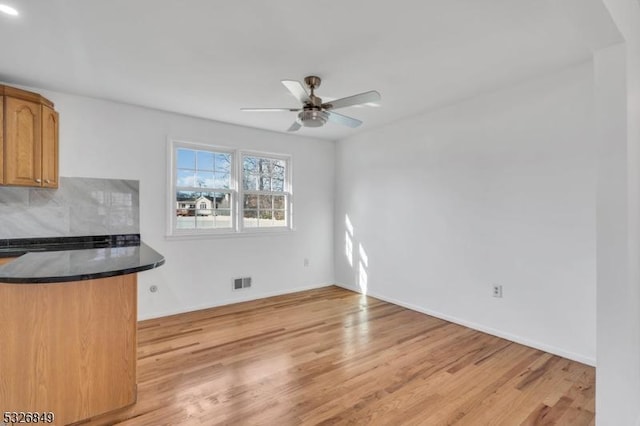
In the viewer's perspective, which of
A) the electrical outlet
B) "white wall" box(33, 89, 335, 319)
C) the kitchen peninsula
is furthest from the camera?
"white wall" box(33, 89, 335, 319)

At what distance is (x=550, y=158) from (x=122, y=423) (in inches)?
149

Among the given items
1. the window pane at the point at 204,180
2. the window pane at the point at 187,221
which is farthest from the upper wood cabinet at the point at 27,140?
the window pane at the point at 204,180

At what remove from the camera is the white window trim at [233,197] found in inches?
150

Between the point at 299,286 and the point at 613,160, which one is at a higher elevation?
the point at 613,160

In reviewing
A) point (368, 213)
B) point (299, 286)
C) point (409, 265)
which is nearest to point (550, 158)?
point (409, 265)

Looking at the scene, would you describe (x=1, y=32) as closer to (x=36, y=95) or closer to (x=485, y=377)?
(x=36, y=95)

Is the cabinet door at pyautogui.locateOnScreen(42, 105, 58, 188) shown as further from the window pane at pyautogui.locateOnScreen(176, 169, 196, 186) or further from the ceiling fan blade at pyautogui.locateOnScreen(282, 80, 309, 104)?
the ceiling fan blade at pyautogui.locateOnScreen(282, 80, 309, 104)

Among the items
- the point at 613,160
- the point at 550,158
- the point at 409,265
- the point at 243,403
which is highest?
the point at 550,158

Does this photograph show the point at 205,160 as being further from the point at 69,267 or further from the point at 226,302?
the point at 69,267

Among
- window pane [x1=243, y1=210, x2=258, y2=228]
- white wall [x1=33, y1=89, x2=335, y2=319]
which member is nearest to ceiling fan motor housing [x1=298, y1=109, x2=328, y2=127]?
white wall [x1=33, y1=89, x2=335, y2=319]

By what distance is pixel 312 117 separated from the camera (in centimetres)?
259

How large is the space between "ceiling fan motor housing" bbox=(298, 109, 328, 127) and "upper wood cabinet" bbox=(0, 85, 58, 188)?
243 cm

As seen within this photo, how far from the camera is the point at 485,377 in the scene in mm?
2359

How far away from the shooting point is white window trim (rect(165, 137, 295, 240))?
12.5ft
